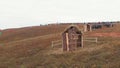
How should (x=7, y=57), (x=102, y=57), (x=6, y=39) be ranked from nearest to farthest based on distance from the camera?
(x=102, y=57)
(x=7, y=57)
(x=6, y=39)

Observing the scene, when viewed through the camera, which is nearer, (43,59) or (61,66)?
(61,66)

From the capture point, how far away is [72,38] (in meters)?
51.9

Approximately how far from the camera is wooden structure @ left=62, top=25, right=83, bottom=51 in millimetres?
50394

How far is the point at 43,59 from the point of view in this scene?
42.8 m

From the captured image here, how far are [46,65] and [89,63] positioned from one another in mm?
5689

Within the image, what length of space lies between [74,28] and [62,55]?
30.8 ft

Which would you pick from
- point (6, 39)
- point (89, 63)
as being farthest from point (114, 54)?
point (6, 39)

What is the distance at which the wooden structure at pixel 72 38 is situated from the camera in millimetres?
50394

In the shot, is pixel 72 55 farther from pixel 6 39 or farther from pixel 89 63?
pixel 6 39

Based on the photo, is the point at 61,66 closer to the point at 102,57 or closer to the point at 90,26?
the point at 102,57

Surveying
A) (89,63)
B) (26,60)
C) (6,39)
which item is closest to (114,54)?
(89,63)

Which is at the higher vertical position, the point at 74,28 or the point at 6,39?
the point at 74,28

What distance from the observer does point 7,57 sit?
49.4 meters

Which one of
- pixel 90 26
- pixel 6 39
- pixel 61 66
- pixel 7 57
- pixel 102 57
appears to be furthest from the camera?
pixel 6 39
